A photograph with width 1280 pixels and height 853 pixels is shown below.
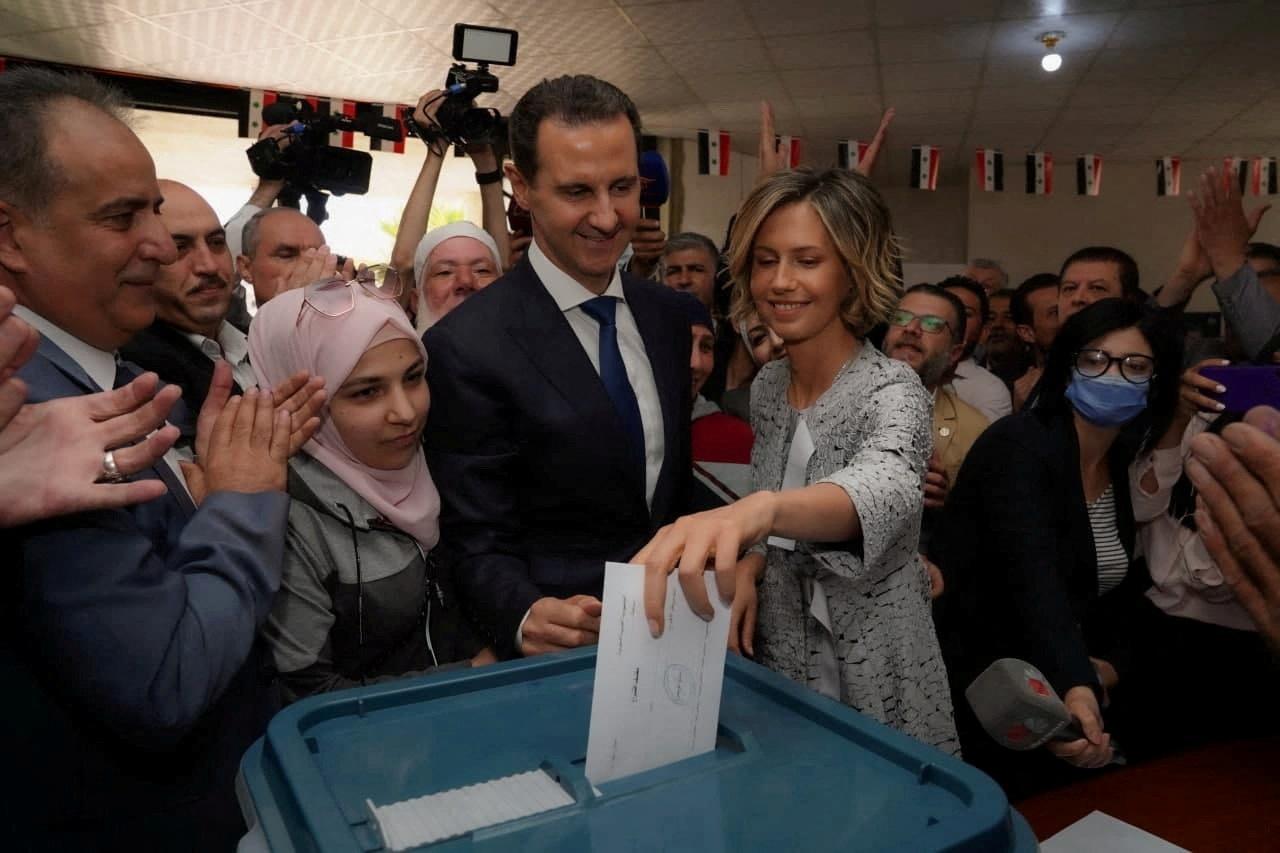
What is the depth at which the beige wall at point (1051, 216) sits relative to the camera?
32.1ft

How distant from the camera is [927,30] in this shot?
557 cm

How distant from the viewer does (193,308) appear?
2.10 meters

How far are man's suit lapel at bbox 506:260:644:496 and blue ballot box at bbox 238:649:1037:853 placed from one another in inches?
22.2

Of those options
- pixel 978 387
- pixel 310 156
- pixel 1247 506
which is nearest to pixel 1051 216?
pixel 978 387

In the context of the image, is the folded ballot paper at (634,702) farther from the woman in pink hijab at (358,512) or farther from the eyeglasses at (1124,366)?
the eyeglasses at (1124,366)

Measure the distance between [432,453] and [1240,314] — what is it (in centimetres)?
244

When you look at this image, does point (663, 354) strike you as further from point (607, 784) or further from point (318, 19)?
point (318, 19)

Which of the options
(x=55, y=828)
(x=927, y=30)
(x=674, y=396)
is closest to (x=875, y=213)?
(x=674, y=396)

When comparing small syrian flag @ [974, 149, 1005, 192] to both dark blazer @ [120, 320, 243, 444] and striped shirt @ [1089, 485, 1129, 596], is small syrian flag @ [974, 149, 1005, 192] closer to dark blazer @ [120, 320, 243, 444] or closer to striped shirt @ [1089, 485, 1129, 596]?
striped shirt @ [1089, 485, 1129, 596]

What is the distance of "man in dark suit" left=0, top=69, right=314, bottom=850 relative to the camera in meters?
0.88

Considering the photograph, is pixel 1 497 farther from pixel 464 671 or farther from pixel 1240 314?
pixel 1240 314

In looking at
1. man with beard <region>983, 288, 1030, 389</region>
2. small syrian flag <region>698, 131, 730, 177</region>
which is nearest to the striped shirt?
man with beard <region>983, 288, 1030, 389</region>

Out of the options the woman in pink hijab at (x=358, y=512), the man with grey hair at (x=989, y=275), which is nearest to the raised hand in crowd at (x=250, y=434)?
the woman in pink hijab at (x=358, y=512)

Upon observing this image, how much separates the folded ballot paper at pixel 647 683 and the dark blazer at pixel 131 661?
46cm
